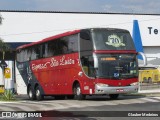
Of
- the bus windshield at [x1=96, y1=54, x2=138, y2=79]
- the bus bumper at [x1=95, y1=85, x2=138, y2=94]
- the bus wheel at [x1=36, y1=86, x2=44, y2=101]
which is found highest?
the bus windshield at [x1=96, y1=54, x2=138, y2=79]

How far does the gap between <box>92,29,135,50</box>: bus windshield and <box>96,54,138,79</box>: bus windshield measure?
17.7 inches

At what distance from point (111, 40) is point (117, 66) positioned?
141cm

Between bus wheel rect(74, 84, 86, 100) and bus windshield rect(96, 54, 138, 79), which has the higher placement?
bus windshield rect(96, 54, 138, 79)

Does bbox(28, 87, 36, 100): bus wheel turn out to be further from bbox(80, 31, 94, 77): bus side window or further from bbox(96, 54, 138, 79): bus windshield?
bbox(96, 54, 138, 79): bus windshield

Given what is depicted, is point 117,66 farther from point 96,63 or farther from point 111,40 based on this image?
point 111,40

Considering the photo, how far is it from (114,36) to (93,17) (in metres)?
47.9

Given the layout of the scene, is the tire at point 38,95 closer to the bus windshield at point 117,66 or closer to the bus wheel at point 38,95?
the bus wheel at point 38,95

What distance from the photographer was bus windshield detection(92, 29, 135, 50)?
22156 mm

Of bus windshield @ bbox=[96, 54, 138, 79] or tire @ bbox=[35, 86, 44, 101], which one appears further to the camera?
tire @ bbox=[35, 86, 44, 101]

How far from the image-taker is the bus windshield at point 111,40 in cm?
2216

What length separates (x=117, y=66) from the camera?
22266mm

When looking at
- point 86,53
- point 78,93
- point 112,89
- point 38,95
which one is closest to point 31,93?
point 38,95

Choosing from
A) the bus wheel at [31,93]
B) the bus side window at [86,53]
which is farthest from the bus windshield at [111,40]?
the bus wheel at [31,93]

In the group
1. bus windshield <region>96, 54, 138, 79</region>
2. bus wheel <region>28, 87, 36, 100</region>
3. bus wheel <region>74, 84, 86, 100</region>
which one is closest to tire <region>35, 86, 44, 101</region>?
bus wheel <region>28, 87, 36, 100</region>
